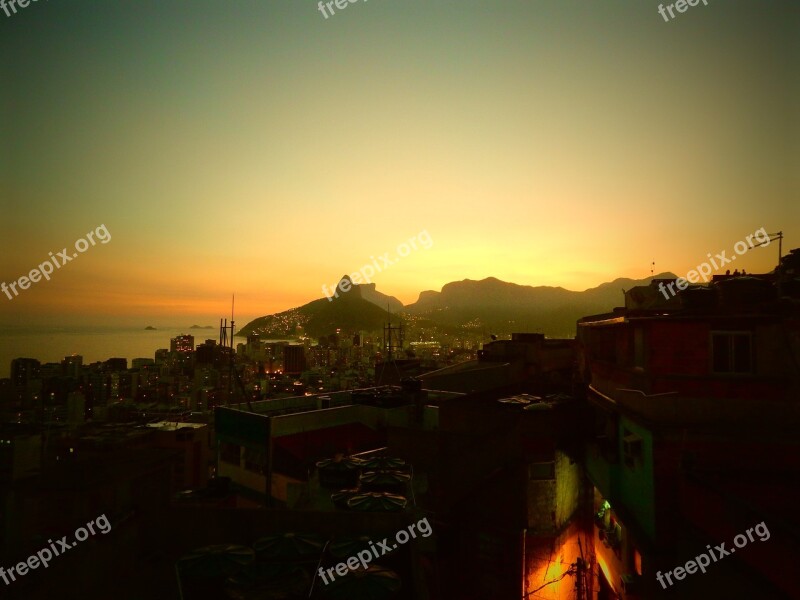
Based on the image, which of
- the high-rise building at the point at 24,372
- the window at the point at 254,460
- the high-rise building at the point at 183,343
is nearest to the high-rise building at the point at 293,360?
the high-rise building at the point at 24,372

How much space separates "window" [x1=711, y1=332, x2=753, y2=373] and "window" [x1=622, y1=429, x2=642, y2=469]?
2.10 meters

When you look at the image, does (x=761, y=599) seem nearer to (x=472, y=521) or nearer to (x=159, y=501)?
(x=472, y=521)

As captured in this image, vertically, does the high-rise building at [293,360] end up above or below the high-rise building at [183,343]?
below

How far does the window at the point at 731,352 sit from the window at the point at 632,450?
Result: 210 centimetres

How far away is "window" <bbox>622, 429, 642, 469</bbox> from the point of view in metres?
9.91

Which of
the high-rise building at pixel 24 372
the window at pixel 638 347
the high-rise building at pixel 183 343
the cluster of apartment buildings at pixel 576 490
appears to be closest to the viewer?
the cluster of apartment buildings at pixel 576 490

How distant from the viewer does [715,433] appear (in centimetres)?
883

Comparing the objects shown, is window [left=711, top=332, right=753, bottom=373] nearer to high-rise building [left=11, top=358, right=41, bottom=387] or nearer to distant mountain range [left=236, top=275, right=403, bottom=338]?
high-rise building [left=11, top=358, right=41, bottom=387]

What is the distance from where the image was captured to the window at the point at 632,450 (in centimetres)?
991

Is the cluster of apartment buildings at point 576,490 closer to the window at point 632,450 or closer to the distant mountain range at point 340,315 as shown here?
the window at point 632,450

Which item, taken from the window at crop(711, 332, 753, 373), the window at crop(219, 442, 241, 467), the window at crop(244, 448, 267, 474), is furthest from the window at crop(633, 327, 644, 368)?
the window at crop(219, 442, 241, 467)

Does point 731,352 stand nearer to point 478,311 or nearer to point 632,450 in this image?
point 632,450

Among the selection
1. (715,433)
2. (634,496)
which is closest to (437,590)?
(634,496)

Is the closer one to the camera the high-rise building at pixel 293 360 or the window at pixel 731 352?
the window at pixel 731 352
